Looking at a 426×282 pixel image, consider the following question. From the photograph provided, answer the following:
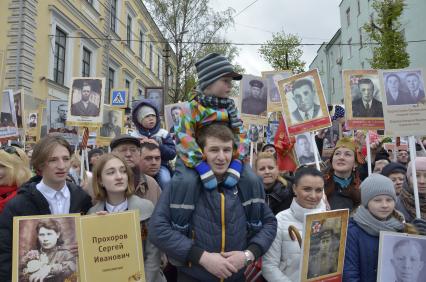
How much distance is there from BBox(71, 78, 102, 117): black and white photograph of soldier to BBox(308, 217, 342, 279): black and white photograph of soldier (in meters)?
4.60

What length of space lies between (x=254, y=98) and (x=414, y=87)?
113 inches

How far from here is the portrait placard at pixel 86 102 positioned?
612cm

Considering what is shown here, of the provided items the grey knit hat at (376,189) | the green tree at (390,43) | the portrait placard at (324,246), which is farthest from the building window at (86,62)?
the portrait placard at (324,246)

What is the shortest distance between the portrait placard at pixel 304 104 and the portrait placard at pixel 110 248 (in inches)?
88.5

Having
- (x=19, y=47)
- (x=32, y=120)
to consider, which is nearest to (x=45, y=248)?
(x=32, y=120)

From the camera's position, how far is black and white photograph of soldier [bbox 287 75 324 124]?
13.3 feet

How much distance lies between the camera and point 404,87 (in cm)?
379

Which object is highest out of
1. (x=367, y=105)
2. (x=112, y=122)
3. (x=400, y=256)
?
(x=112, y=122)

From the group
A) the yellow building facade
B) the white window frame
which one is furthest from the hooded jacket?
the white window frame

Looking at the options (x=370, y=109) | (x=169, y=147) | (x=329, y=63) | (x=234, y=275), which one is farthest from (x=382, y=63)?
(x=329, y=63)

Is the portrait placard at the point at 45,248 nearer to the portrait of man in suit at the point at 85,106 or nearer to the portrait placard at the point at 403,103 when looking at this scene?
the portrait placard at the point at 403,103

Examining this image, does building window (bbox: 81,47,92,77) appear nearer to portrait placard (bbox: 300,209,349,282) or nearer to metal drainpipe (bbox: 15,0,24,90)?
metal drainpipe (bbox: 15,0,24,90)

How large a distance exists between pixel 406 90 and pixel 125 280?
304 centimetres

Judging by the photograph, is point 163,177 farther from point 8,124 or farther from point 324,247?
point 8,124
